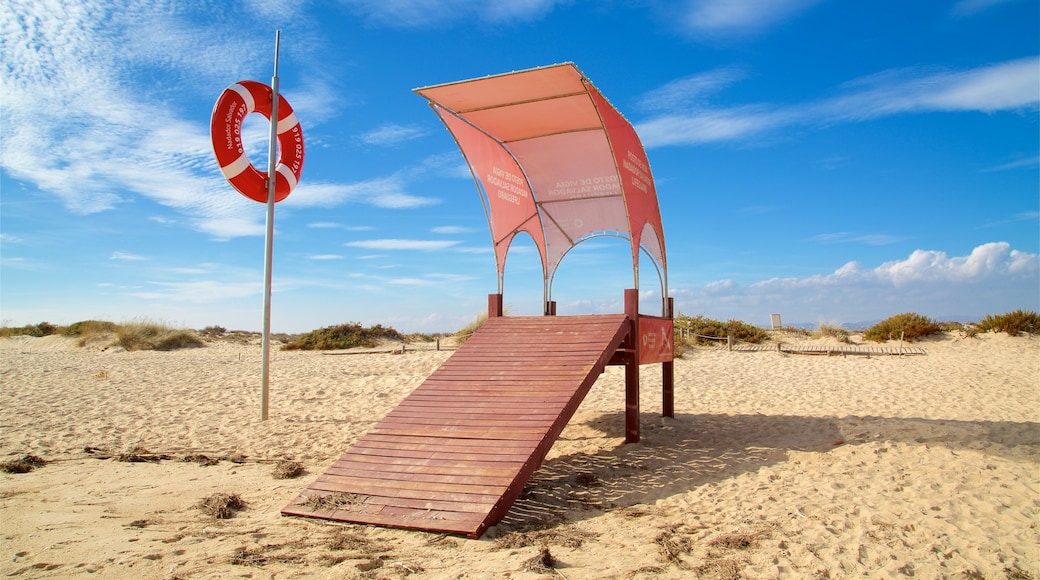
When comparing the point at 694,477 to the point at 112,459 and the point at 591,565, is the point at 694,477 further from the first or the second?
the point at 112,459

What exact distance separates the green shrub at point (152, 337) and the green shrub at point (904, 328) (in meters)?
23.9

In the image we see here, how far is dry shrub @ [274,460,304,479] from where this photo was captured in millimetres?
7100

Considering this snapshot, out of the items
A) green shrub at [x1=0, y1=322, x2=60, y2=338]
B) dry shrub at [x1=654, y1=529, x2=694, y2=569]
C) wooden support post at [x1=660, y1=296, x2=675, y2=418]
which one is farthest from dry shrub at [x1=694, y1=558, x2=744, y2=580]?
green shrub at [x1=0, y1=322, x2=60, y2=338]

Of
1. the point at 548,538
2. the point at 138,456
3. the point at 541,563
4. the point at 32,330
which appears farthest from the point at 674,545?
the point at 32,330

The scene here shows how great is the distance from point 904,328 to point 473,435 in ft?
63.6

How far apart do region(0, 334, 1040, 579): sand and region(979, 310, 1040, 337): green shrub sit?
20.7 ft

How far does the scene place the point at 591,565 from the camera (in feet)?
14.2

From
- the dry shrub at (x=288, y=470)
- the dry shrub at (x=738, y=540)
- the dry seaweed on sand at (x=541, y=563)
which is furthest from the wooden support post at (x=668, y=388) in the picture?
the dry seaweed on sand at (x=541, y=563)

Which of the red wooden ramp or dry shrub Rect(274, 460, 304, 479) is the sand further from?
the red wooden ramp

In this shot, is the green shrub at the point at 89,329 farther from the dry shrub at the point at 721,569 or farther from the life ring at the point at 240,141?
the dry shrub at the point at 721,569

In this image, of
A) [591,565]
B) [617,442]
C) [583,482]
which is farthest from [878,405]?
[591,565]

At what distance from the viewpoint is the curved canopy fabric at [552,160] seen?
852 centimetres

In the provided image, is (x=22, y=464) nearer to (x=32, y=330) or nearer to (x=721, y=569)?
(x=721, y=569)

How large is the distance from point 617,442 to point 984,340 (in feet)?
52.3
